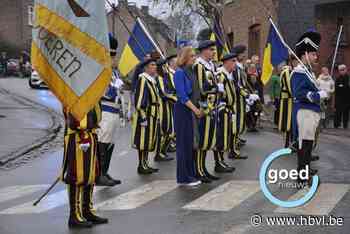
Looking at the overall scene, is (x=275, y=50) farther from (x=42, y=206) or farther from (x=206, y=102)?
(x=42, y=206)

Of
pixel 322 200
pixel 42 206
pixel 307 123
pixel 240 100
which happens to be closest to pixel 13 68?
pixel 240 100

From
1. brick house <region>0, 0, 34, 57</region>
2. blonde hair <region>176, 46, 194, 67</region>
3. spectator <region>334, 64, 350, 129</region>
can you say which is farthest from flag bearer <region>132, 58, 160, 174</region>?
brick house <region>0, 0, 34, 57</region>

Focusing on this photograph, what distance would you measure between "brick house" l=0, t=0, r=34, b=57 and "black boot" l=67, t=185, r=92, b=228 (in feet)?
206

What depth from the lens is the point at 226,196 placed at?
8922 mm

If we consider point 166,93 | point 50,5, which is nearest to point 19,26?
point 166,93

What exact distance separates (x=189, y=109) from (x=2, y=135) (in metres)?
9.13

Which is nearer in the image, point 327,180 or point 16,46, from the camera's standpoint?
point 327,180

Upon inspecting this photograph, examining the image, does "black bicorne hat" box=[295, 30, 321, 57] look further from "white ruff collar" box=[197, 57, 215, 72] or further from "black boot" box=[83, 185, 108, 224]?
"black boot" box=[83, 185, 108, 224]

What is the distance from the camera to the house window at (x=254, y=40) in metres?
29.2

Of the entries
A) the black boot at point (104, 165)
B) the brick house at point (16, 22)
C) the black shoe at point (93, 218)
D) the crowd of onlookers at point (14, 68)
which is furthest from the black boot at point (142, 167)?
the brick house at point (16, 22)

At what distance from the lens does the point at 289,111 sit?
13.0 m

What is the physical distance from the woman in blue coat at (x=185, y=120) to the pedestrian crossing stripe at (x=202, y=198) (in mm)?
265

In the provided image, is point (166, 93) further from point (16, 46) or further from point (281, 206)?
Answer: point (16, 46)

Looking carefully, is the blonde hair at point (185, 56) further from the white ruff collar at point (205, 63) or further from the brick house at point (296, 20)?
the brick house at point (296, 20)
